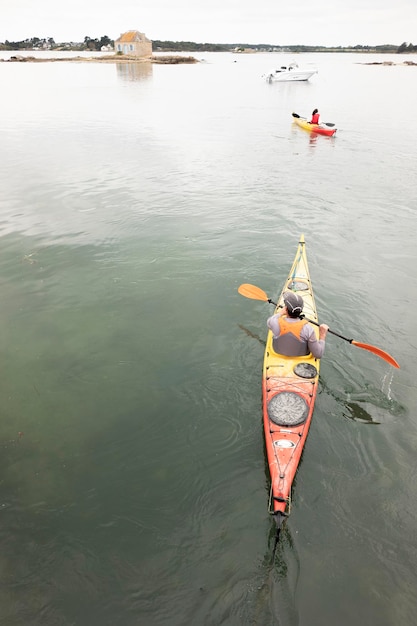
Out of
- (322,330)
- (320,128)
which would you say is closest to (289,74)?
(320,128)

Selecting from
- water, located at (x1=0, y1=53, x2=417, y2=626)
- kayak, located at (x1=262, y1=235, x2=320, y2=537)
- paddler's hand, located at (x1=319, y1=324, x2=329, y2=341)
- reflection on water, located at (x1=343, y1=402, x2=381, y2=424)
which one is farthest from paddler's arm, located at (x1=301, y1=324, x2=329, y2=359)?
reflection on water, located at (x1=343, y1=402, x2=381, y2=424)

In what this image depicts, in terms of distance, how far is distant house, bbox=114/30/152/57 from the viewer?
109 meters

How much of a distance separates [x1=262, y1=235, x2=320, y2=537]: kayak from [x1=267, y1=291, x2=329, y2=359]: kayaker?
217mm

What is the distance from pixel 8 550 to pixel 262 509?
3701mm

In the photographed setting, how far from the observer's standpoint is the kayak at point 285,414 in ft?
18.7

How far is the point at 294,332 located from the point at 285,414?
1647 millimetres

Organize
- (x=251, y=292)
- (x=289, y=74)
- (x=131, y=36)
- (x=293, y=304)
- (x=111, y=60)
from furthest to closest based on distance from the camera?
(x=111, y=60) < (x=131, y=36) < (x=289, y=74) < (x=251, y=292) < (x=293, y=304)

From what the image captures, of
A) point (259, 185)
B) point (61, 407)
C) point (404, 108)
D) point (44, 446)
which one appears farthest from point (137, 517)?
point (404, 108)

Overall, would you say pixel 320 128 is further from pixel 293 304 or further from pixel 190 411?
pixel 190 411

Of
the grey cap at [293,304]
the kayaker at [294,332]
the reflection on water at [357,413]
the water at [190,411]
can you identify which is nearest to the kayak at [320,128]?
the water at [190,411]

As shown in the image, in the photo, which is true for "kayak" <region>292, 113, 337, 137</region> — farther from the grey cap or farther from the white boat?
the white boat

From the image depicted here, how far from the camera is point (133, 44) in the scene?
111 m

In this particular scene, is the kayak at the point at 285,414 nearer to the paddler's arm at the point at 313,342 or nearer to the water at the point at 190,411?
the paddler's arm at the point at 313,342

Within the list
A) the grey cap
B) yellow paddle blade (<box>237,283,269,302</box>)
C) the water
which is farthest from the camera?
yellow paddle blade (<box>237,283,269,302</box>)
